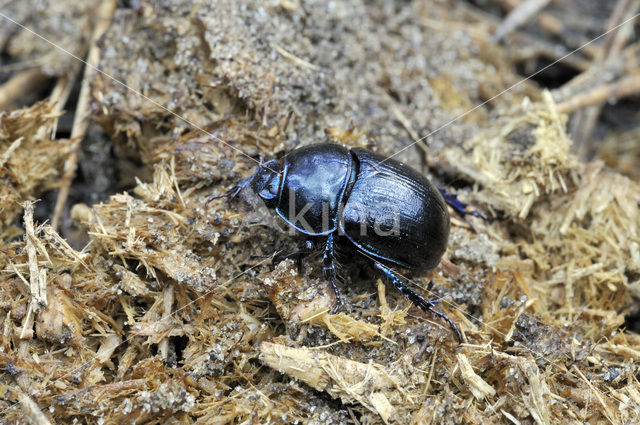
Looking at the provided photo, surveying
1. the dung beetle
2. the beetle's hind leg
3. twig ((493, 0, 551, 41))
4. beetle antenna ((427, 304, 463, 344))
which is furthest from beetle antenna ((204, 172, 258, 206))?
twig ((493, 0, 551, 41))

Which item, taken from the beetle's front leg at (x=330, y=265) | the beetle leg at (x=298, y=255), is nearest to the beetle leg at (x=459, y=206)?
the beetle's front leg at (x=330, y=265)

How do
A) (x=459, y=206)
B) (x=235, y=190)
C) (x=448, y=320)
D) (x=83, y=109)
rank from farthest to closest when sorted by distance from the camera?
(x=83, y=109), (x=459, y=206), (x=235, y=190), (x=448, y=320)

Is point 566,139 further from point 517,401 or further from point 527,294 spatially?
point 517,401

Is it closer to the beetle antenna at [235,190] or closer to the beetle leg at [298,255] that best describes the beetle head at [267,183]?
the beetle antenna at [235,190]

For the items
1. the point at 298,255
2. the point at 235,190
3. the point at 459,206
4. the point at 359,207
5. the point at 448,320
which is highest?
the point at 235,190

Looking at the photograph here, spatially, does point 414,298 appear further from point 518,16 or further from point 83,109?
point 518,16

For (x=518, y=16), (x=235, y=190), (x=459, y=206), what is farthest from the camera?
(x=518, y=16)

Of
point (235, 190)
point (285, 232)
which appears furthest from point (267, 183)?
point (285, 232)

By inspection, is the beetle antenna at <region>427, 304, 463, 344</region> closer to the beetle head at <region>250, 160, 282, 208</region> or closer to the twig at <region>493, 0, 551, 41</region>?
the beetle head at <region>250, 160, 282, 208</region>
